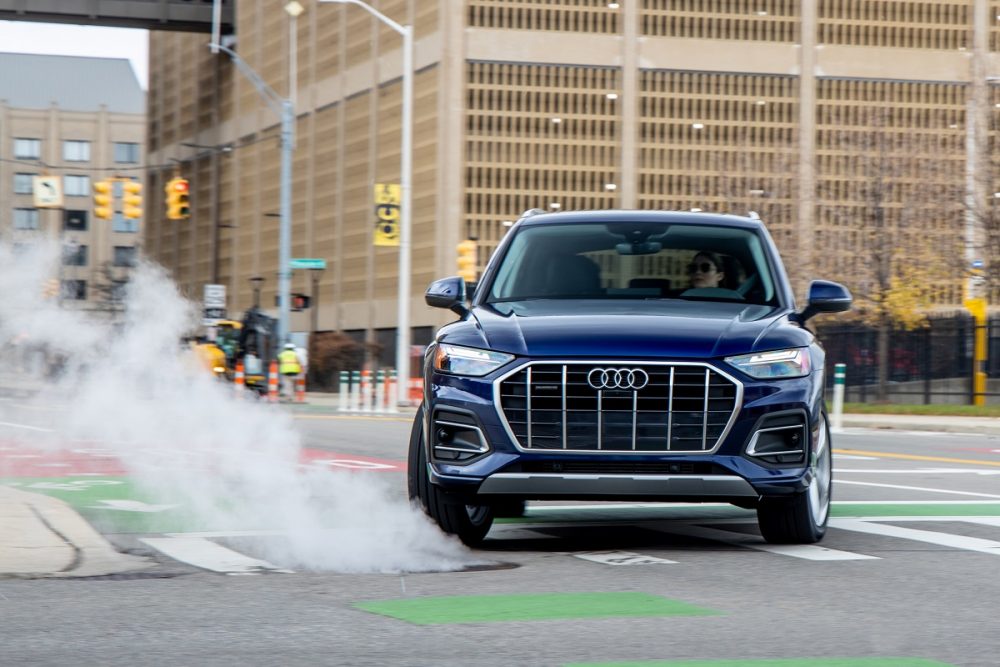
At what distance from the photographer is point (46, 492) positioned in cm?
1391

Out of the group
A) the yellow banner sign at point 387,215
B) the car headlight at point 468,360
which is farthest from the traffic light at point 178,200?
the car headlight at point 468,360

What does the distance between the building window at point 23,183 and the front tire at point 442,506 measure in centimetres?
11321

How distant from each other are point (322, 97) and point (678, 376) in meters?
71.3

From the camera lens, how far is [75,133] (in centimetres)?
13112

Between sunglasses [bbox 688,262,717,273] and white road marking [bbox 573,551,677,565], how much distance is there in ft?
6.01

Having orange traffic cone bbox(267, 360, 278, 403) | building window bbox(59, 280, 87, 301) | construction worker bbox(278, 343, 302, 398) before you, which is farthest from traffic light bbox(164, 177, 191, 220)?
building window bbox(59, 280, 87, 301)

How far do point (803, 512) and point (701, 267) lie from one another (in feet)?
5.54

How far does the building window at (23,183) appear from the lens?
12030cm

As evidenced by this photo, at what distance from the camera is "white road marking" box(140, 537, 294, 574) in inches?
341

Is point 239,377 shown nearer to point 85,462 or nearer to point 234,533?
point 85,462

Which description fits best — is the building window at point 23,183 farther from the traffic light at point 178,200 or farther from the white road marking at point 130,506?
the white road marking at point 130,506

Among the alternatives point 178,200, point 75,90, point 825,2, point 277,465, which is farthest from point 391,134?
point 75,90

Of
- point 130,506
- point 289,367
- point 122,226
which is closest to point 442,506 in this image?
point 130,506

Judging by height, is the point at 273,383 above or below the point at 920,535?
below
